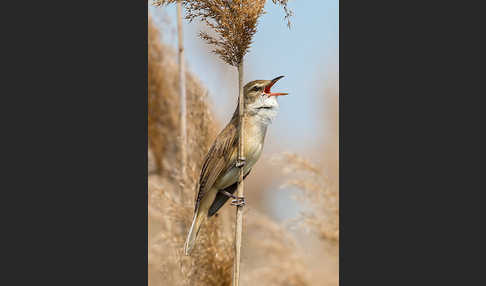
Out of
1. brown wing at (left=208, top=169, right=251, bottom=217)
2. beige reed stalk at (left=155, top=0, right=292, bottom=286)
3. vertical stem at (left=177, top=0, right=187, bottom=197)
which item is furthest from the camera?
vertical stem at (left=177, top=0, right=187, bottom=197)

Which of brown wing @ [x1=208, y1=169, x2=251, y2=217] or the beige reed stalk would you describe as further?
brown wing @ [x1=208, y1=169, x2=251, y2=217]

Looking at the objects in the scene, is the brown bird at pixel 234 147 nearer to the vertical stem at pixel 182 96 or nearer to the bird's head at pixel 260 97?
the bird's head at pixel 260 97

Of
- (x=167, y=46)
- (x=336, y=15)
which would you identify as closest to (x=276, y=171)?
(x=336, y=15)

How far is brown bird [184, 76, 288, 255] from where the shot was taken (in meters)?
2.90

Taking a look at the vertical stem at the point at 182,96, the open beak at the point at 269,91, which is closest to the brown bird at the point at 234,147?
the open beak at the point at 269,91

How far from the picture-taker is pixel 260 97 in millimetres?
2916

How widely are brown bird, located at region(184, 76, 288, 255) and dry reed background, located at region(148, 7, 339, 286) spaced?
0.08 meters

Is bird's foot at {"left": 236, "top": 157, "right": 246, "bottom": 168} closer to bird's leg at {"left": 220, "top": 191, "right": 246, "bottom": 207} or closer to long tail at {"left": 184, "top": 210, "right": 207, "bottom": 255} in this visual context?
bird's leg at {"left": 220, "top": 191, "right": 246, "bottom": 207}

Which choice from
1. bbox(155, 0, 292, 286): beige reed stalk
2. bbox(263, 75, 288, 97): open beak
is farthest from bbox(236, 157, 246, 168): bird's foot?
bbox(263, 75, 288, 97): open beak

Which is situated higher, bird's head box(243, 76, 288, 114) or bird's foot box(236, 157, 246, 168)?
bird's head box(243, 76, 288, 114)

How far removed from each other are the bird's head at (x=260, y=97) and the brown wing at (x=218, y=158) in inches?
5.1

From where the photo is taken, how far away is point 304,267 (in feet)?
10.4

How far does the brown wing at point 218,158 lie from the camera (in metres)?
2.92

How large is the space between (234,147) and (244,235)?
0.44 metres
